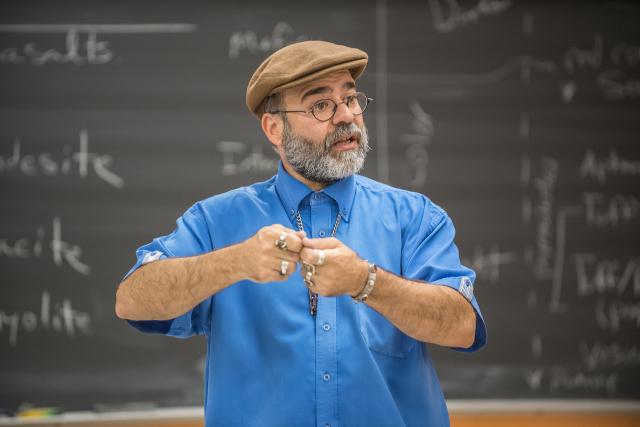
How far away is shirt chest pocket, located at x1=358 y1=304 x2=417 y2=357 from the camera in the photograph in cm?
158

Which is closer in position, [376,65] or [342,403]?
[342,403]

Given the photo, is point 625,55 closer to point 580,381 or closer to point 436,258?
point 580,381

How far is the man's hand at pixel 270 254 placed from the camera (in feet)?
4.50

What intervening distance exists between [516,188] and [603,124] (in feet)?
1.50

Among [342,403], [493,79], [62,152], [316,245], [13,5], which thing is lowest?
[342,403]

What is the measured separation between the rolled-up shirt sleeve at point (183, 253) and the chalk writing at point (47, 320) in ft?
4.66

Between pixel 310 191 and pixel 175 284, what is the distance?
40 cm

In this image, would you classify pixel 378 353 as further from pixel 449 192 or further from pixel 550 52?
pixel 550 52

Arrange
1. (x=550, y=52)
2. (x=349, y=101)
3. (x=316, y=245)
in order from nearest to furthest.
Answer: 1. (x=316, y=245)
2. (x=349, y=101)
3. (x=550, y=52)

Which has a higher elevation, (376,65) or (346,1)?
(346,1)

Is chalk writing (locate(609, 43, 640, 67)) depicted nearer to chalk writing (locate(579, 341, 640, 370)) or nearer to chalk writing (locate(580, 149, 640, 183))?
chalk writing (locate(580, 149, 640, 183))

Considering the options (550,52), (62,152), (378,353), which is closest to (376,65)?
(550,52)

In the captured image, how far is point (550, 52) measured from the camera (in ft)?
10.3

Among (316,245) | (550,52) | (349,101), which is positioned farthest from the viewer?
(550,52)
